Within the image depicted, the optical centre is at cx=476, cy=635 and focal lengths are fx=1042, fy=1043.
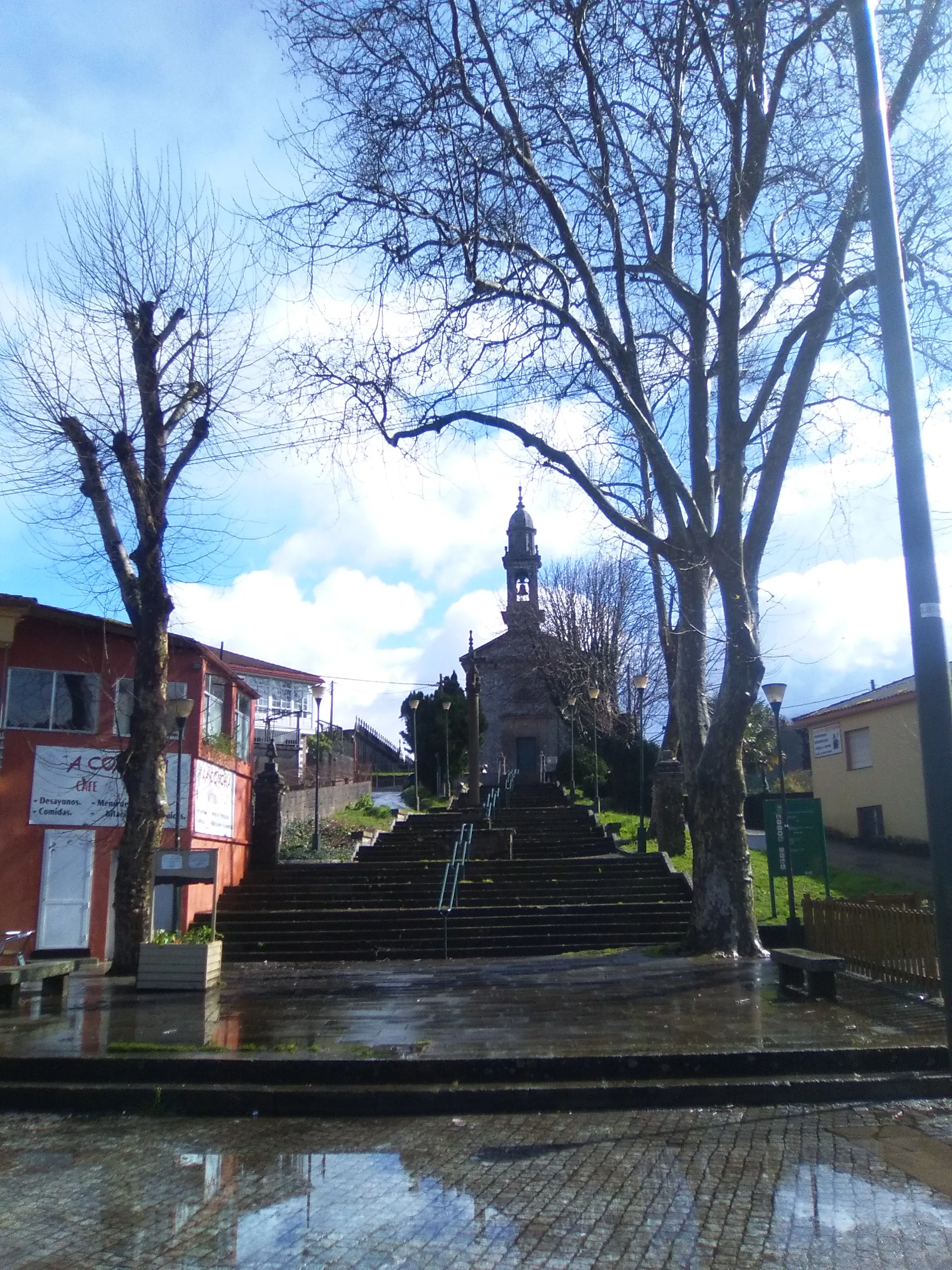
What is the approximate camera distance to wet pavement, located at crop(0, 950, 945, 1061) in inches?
303

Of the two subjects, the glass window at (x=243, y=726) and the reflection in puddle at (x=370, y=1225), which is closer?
the reflection in puddle at (x=370, y=1225)

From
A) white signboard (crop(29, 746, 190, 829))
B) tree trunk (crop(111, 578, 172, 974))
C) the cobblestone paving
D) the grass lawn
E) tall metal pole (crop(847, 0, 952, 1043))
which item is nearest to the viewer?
the cobblestone paving

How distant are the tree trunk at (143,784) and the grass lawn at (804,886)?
376 inches

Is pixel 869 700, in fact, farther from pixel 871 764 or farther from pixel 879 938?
pixel 879 938

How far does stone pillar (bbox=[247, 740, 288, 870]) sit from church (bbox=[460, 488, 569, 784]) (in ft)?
82.5

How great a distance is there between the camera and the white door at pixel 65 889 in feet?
61.6

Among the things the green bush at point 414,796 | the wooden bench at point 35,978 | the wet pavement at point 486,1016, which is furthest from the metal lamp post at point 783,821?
the green bush at point 414,796

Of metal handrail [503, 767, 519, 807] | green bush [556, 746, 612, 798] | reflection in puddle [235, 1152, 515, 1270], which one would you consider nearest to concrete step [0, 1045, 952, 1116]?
reflection in puddle [235, 1152, 515, 1270]

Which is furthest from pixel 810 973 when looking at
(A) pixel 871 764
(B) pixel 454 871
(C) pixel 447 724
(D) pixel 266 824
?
(C) pixel 447 724

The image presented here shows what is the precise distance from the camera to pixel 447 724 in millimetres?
43250

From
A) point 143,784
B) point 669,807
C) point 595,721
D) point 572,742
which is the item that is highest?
point 595,721

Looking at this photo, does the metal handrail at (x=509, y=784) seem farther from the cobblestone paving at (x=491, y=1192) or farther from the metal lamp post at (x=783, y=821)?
the cobblestone paving at (x=491, y=1192)

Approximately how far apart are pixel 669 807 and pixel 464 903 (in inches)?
278

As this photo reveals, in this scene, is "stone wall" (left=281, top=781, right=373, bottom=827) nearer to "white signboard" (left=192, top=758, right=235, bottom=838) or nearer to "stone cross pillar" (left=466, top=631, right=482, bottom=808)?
"white signboard" (left=192, top=758, right=235, bottom=838)
